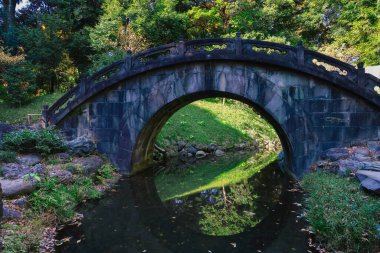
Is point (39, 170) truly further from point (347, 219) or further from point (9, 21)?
point (9, 21)

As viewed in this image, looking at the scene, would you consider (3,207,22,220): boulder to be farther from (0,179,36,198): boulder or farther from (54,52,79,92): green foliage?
(54,52,79,92): green foliage

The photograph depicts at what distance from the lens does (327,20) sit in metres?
28.3

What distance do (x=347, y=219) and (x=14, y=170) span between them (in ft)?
28.3

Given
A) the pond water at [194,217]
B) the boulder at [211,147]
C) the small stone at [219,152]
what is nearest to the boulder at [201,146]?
the boulder at [211,147]

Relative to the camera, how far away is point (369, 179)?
759cm

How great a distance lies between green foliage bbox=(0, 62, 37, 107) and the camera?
20.5 metres

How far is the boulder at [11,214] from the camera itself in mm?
6802

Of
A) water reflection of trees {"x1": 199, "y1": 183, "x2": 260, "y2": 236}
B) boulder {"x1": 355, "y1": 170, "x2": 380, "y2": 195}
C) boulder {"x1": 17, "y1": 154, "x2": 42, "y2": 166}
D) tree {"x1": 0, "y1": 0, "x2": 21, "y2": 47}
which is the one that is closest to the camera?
boulder {"x1": 355, "y1": 170, "x2": 380, "y2": 195}

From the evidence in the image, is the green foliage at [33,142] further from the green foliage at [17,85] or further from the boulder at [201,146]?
the green foliage at [17,85]

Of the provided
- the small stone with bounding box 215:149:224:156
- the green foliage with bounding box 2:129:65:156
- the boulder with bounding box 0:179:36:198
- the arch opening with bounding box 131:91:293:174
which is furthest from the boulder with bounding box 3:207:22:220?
the small stone with bounding box 215:149:224:156

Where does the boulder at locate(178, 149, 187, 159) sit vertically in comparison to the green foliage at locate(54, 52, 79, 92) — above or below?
below

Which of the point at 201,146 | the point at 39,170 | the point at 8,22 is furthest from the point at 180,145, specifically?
the point at 8,22

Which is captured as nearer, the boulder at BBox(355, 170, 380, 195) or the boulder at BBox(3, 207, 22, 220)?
the boulder at BBox(3, 207, 22, 220)

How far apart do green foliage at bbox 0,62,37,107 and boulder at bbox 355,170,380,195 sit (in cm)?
2006
